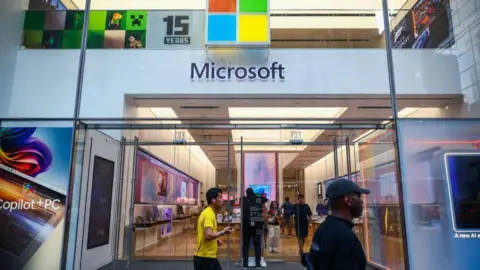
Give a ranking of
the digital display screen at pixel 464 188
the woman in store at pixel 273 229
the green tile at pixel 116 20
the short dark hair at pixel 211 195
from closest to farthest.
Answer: the short dark hair at pixel 211 195
the digital display screen at pixel 464 188
the green tile at pixel 116 20
the woman in store at pixel 273 229

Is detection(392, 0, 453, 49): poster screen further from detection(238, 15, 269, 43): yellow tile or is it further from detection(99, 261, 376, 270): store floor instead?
detection(99, 261, 376, 270): store floor

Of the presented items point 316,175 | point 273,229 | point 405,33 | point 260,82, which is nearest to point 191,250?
point 273,229

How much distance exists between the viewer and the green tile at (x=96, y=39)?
7551mm

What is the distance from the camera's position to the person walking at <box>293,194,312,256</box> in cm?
868

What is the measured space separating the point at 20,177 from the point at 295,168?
631 cm

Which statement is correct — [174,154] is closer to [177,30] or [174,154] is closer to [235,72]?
[235,72]

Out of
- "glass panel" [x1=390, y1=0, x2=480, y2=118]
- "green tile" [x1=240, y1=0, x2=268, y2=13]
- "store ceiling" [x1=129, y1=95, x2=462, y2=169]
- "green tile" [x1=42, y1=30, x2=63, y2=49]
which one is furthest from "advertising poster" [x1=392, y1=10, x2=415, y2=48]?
"green tile" [x1=42, y1=30, x2=63, y2=49]

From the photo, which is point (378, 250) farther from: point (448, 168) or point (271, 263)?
point (448, 168)

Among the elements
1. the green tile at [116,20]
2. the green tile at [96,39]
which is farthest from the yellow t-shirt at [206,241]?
the green tile at [116,20]

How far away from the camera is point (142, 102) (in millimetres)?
8109

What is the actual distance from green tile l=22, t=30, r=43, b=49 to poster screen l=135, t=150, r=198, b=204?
3013 mm

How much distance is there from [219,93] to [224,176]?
2.43m

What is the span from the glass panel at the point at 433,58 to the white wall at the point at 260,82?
0.07ft

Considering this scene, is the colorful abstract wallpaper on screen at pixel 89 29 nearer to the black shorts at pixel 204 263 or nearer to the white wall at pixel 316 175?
the white wall at pixel 316 175
